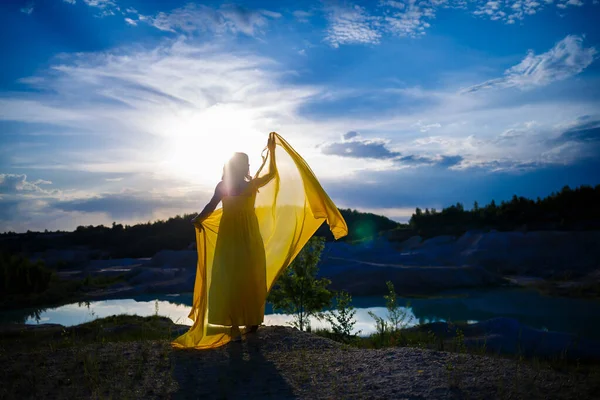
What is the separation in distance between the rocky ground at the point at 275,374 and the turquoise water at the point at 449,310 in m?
7.48

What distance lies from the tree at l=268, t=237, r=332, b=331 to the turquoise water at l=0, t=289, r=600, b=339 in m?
3.49

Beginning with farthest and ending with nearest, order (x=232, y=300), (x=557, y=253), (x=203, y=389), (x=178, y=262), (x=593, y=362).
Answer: (x=178, y=262) < (x=557, y=253) < (x=593, y=362) < (x=232, y=300) < (x=203, y=389)

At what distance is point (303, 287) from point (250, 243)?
364 centimetres

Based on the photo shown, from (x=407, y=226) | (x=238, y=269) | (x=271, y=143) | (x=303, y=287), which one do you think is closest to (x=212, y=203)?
(x=238, y=269)

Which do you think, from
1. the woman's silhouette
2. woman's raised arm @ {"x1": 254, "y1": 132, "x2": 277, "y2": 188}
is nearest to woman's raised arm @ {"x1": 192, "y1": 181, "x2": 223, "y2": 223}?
the woman's silhouette

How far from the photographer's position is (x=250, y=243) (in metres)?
6.33

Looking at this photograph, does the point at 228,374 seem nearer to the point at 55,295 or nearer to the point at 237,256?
the point at 237,256

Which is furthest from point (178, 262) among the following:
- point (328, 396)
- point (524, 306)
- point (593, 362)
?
point (328, 396)

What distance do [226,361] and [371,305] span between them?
53.4ft

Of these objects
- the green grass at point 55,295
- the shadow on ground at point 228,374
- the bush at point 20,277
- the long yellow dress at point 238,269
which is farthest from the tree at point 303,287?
the bush at point 20,277

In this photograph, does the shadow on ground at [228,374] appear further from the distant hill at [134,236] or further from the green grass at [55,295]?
the distant hill at [134,236]

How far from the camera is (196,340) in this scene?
6297 millimetres

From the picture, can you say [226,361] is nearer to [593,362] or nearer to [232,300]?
[232,300]

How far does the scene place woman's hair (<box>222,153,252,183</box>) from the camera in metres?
6.42
